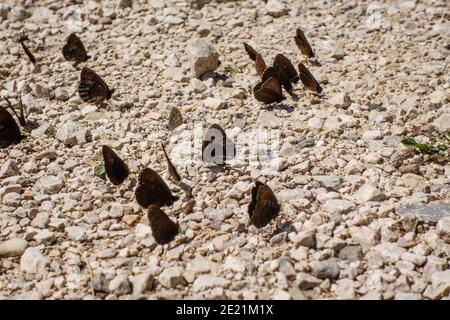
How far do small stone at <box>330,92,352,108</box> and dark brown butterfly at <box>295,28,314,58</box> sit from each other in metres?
1.01

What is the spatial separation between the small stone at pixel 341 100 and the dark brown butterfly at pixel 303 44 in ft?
3.31

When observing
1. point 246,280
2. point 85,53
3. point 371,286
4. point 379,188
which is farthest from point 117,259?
point 85,53

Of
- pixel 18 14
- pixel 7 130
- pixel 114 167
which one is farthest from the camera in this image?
pixel 18 14

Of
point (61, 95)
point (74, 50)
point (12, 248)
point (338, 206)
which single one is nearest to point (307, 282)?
point (338, 206)

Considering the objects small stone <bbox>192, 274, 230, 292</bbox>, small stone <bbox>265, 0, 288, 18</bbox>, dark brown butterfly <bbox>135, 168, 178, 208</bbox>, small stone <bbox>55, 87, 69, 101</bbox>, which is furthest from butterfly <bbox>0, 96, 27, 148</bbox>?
small stone <bbox>265, 0, 288, 18</bbox>

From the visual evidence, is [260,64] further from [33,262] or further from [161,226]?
[33,262]

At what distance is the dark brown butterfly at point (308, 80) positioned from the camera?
204 inches

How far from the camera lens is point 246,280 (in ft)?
10.8

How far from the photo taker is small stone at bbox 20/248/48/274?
3492mm

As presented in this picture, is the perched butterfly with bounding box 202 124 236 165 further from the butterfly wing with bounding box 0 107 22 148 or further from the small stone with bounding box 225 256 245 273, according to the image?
the butterfly wing with bounding box 0 107 22 148

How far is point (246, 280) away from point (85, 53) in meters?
4.20

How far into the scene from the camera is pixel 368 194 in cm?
388

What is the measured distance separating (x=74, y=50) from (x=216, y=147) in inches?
113
